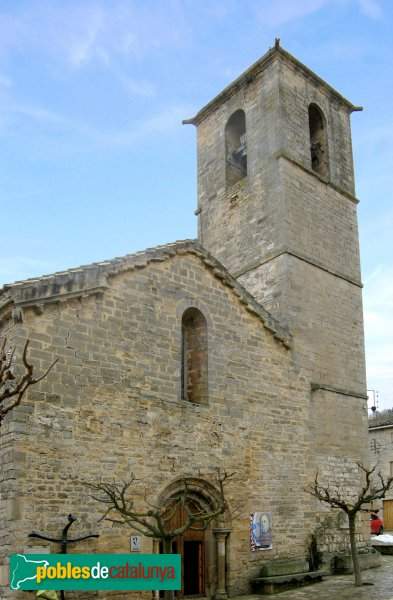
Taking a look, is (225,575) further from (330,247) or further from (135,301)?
(330,247)

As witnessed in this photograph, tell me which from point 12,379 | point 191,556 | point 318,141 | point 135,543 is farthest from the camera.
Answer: point 318,141

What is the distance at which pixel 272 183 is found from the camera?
61.0 ft

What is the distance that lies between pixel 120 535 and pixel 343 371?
28.1ft

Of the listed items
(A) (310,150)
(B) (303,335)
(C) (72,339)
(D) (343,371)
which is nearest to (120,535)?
(C) (72,339)

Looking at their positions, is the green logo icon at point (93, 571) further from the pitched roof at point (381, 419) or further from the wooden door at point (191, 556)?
the pitched roof at point (381, 419)

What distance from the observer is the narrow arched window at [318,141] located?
66.5ft

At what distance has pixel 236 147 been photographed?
69.5ft

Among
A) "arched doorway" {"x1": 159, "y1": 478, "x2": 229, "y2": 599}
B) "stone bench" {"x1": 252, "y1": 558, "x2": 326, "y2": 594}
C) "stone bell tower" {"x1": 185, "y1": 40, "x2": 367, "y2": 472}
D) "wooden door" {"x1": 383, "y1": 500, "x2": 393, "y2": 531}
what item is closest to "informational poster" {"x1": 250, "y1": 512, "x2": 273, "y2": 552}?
"stone bench" {"x1": 252, "y1": 558, "x2": 326, "y2": 594}

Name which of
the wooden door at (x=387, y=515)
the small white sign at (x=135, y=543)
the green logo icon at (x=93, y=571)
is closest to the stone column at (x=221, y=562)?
the small white sign at (x=135, y=543)

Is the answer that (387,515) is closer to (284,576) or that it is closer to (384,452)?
(384,452)

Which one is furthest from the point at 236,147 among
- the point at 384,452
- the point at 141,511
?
the point at 384,452

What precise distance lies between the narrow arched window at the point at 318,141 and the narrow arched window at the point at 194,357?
7.87 metres

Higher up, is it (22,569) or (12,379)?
(12,379)

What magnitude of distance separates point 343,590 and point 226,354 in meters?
5.44
